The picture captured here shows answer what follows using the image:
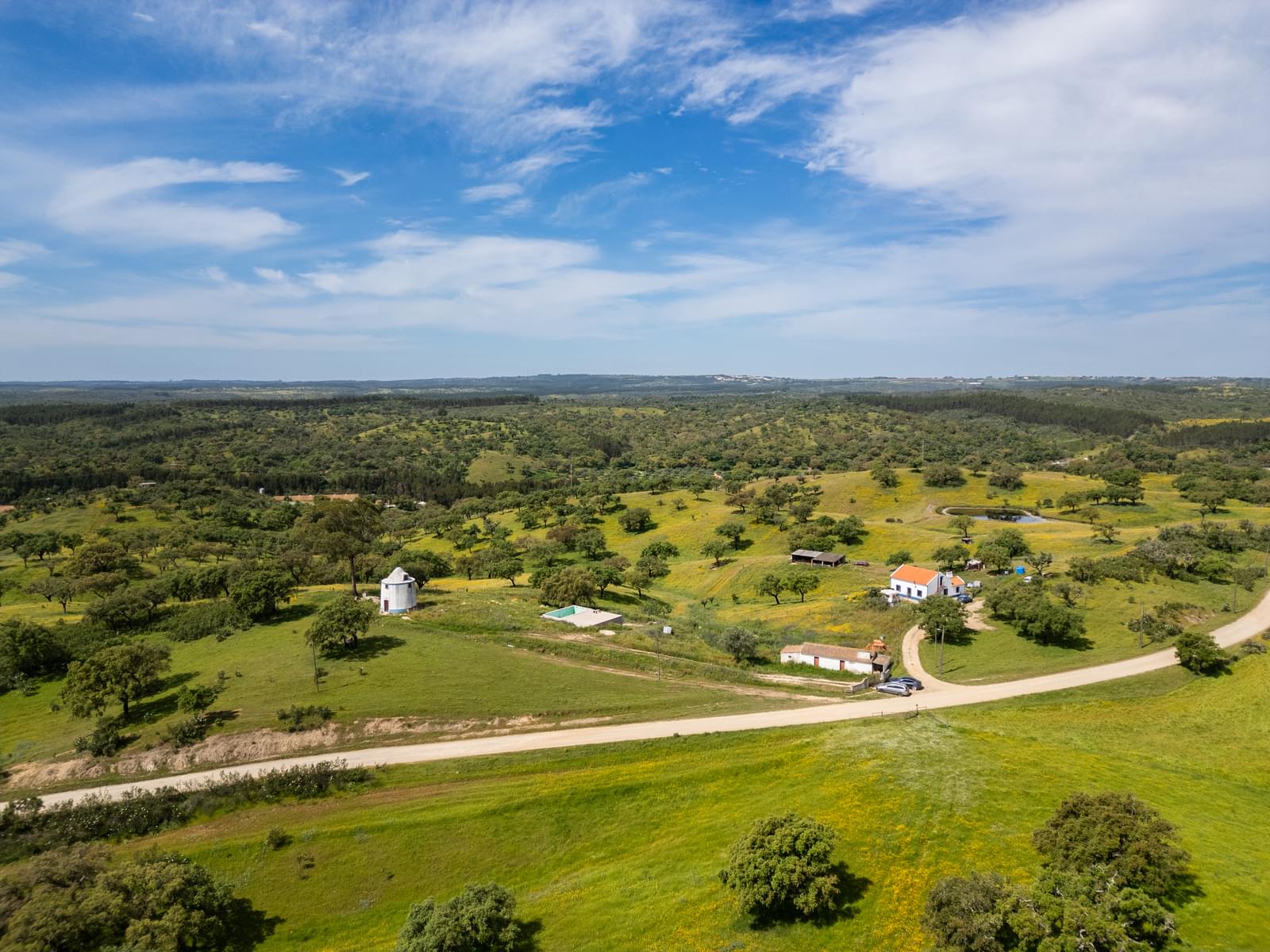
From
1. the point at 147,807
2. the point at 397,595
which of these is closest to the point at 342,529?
the point at 397,595

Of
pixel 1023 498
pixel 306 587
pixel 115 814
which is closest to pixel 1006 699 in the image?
pixel 115 814

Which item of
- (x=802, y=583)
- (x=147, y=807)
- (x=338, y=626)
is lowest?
(x=802, y=583)

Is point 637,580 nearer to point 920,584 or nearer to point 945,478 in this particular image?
point 920,584

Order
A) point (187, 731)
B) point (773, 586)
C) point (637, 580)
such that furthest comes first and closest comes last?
point (637, 580) → point (773, 586) → point (187, 731)

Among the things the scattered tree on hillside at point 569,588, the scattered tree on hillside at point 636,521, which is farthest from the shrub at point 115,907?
the scattered tree on hillside at point 636,521

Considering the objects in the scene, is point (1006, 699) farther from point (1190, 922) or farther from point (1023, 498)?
point (1023, 498)

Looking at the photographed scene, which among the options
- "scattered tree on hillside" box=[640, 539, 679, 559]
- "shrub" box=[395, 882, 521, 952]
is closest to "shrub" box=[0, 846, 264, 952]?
"shrub" box=[395, 882, 521, 952]

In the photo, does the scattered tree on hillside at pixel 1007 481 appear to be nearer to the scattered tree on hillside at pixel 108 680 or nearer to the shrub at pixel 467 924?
the shrub at pixel 467 924
